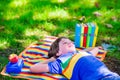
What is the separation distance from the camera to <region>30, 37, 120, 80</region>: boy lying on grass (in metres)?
3.81

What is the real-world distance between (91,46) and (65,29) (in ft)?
2.18

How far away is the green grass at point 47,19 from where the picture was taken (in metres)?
5.06

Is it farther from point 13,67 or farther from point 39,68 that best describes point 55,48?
point 13,67

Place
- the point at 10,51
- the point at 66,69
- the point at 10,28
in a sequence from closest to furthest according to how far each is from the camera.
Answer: the point at 66,69, the point at 10,51, the point at 10,28

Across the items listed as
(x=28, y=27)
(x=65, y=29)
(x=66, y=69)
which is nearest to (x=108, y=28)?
(x=65, y=29)

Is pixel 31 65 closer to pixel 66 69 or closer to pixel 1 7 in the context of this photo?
pixel 66 69

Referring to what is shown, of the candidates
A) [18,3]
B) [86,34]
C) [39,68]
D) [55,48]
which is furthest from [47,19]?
[39,68]

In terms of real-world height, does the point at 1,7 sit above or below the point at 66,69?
above

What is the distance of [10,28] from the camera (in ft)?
17.5

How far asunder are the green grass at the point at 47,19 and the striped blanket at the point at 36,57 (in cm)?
13

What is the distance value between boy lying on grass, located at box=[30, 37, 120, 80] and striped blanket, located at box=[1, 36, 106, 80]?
67 mm

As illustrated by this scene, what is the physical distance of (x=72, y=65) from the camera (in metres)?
4.02

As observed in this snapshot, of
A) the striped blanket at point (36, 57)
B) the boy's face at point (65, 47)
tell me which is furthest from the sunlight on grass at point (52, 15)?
the boy's face at point (65, 47)

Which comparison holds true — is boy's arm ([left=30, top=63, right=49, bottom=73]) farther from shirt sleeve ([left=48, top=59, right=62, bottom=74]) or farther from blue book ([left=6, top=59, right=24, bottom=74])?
blue book ([left=6, top=59, right=24, bottom=74])
